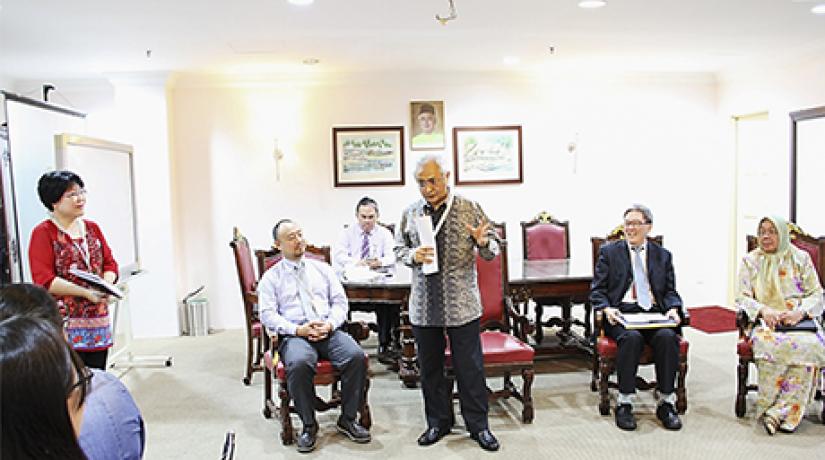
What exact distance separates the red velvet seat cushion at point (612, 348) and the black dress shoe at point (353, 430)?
1374 millimetres

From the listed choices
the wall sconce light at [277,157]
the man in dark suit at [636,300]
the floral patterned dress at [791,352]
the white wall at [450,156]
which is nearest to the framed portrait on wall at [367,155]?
the white wall at [450,156]

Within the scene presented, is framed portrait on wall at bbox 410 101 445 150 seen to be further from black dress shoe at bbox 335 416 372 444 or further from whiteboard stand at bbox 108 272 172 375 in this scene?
black dress shoe at bbox 335 416 372 444

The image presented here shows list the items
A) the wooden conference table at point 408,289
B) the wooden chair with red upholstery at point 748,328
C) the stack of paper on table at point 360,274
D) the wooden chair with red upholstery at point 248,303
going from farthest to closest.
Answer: the wooden chair with red upholstery at point 248,303, the stack of paper on table at point 360,274, the wooden conference table at point 408,289, the wooden chair with red upholstery at point 748,328

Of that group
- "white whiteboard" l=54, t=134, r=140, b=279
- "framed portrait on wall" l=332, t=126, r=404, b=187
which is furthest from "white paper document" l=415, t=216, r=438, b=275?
"framed portrait on wall" l=332, t=126, r=404, b=187

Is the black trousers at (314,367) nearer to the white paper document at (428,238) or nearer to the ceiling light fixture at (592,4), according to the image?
the white paper document at (428,238)

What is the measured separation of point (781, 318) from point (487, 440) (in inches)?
68.1

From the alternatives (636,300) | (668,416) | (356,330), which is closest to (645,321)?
(636,300)

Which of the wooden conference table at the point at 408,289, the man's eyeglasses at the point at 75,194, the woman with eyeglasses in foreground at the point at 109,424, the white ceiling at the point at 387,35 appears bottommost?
the wooden conference table at the point at 408,289

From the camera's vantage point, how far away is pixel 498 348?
3445 mm

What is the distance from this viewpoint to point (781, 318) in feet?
11.1

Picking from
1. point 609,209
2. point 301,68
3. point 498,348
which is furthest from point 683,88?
point 498,348

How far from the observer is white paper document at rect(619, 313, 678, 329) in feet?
11.2

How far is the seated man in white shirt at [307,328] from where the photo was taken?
324 cm

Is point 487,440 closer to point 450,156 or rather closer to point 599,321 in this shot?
point 599,321
